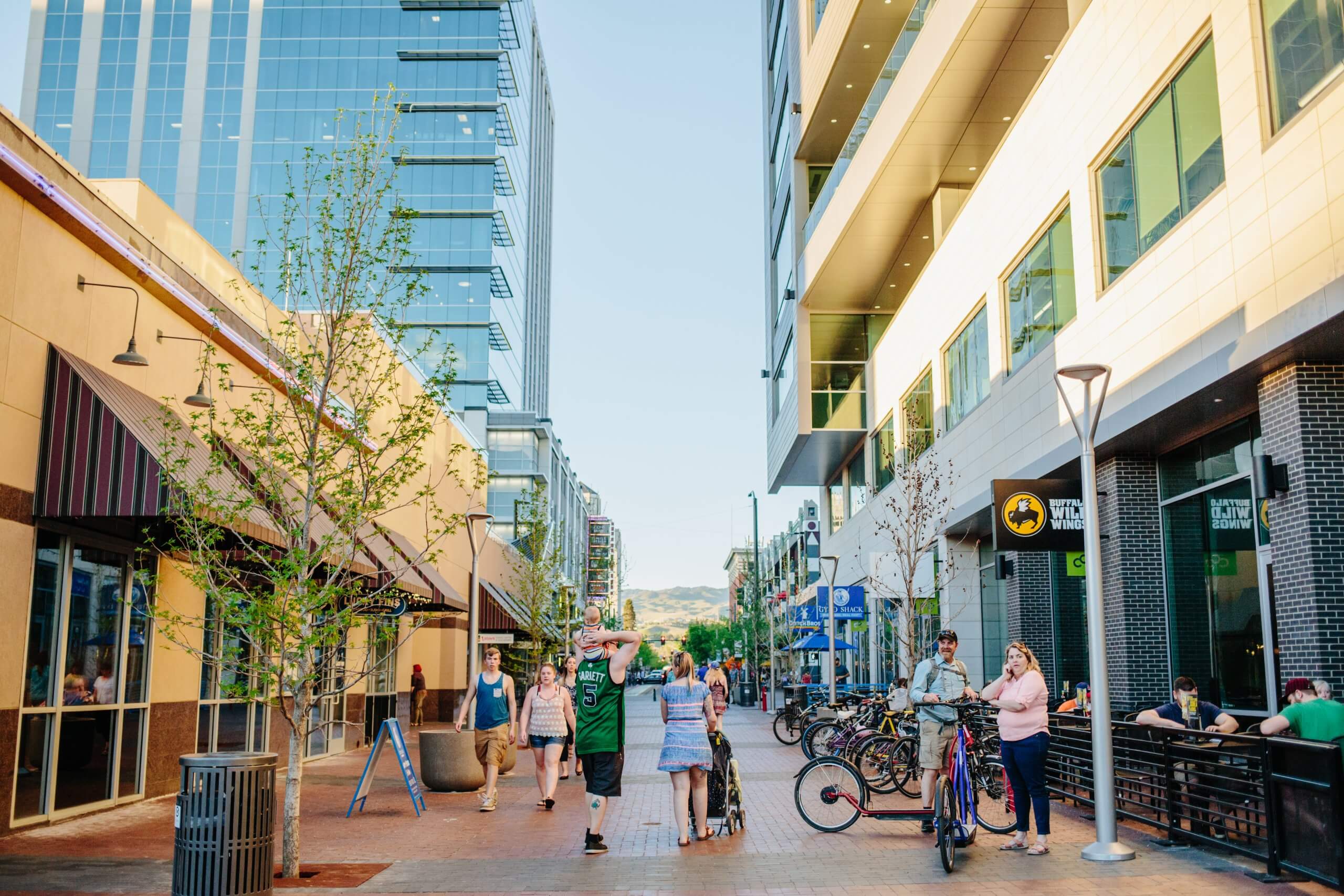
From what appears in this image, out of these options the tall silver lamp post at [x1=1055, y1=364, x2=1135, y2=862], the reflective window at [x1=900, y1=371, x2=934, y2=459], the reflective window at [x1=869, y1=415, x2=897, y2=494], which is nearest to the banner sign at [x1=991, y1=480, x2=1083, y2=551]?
the tall silver lamp post at [x1=1055, y1=364, x2=1135, y2=862]

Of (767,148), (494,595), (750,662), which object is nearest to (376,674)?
(494,595)

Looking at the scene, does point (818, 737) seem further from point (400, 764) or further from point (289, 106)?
point (289, 106)

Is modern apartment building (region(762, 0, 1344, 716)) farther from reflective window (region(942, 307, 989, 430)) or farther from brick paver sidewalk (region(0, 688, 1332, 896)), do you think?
brick paver sidewalk (region(0, 688, 1332, 896))

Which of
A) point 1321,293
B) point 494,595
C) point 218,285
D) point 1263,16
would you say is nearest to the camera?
point 1321,293

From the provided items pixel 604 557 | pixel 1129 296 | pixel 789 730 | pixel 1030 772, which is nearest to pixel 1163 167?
pixel 1129 296

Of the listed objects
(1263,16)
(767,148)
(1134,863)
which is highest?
(767,148)

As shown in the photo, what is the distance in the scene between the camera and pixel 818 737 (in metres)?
19.5

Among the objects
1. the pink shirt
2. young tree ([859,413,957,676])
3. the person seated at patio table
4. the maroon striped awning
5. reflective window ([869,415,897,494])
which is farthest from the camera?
reflective window ([869,415,897,494])

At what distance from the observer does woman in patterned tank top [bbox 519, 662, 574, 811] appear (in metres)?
12.9

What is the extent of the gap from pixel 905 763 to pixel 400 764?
19.4ft

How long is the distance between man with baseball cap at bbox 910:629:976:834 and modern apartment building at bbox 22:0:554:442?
208ft

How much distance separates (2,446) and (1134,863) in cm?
1052

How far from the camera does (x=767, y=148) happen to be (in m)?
46.3

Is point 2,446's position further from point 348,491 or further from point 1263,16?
point 1263,16
